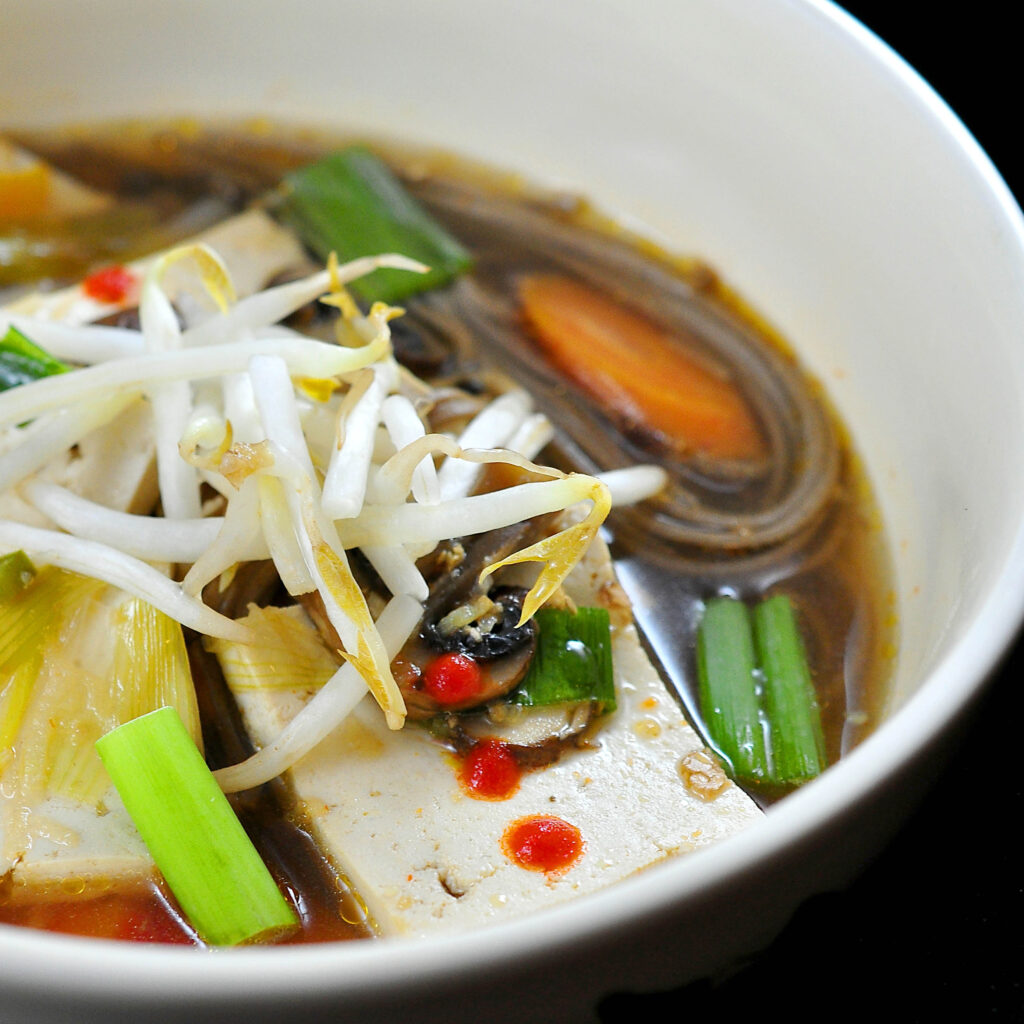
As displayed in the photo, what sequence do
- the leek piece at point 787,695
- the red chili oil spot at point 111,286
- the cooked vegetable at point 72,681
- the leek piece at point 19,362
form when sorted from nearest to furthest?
the cooked vegetable at point 72,681 < the leek piece at point 787,695 < the leek piece at point 19,362 < the red chili oil spot at point 111,286

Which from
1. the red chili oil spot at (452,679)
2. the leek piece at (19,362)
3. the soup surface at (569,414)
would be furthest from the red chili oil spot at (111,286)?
the red chili oil spot at (452,679)

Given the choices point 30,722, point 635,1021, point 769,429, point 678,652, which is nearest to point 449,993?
point 635,1021

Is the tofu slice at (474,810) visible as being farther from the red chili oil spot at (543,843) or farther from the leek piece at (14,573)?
the leek piece at (14,573)

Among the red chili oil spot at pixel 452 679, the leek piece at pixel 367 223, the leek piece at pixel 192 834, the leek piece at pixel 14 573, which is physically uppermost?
the leek piece at pixel 367 223

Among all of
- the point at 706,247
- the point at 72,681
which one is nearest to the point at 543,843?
the point at 72,681

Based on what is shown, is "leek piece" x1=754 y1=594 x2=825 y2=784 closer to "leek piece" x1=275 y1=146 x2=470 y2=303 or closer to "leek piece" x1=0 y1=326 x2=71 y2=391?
"leek piece" x1=275 y1=146 x2=470 y2=303

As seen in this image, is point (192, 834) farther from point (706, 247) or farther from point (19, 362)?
point (706, 247)

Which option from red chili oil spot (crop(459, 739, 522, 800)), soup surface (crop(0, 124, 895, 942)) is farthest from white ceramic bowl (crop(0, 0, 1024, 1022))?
red chili oil spot (crop(459, 739, 522, 800))

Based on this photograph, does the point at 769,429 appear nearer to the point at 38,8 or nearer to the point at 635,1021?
the point at 635,1021
